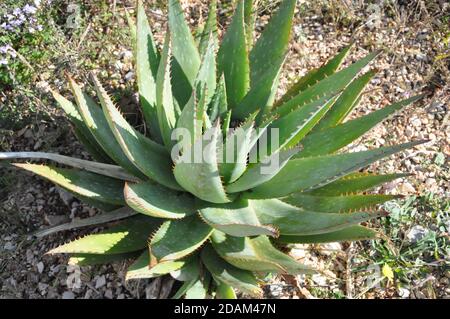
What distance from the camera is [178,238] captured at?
2.16 m

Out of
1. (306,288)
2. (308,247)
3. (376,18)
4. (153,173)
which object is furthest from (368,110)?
(153,173)

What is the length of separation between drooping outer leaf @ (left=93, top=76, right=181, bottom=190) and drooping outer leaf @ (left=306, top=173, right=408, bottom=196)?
0.66 meters

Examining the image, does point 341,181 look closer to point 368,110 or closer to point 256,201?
point 256,201

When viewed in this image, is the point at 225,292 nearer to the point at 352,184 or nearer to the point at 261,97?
the point at 352,184

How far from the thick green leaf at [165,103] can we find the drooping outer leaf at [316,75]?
554 mm

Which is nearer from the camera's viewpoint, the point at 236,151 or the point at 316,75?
the point at 236,151

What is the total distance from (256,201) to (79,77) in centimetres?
140

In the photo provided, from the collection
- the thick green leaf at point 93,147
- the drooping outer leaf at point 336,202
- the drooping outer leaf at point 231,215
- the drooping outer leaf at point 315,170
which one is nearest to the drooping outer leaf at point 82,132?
the thick green leaf at point 93,147

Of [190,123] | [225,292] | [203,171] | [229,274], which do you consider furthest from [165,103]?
[225,292]

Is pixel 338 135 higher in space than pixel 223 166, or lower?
higher

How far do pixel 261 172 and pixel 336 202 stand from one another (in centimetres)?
39

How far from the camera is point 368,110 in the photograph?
3.26 meters

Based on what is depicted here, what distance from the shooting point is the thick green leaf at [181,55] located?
2.38 m

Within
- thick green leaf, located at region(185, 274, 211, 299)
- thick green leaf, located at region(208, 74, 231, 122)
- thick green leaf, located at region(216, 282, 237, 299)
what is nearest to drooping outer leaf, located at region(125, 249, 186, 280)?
thick green leaf, located at region(185, 274, 211, 299)
